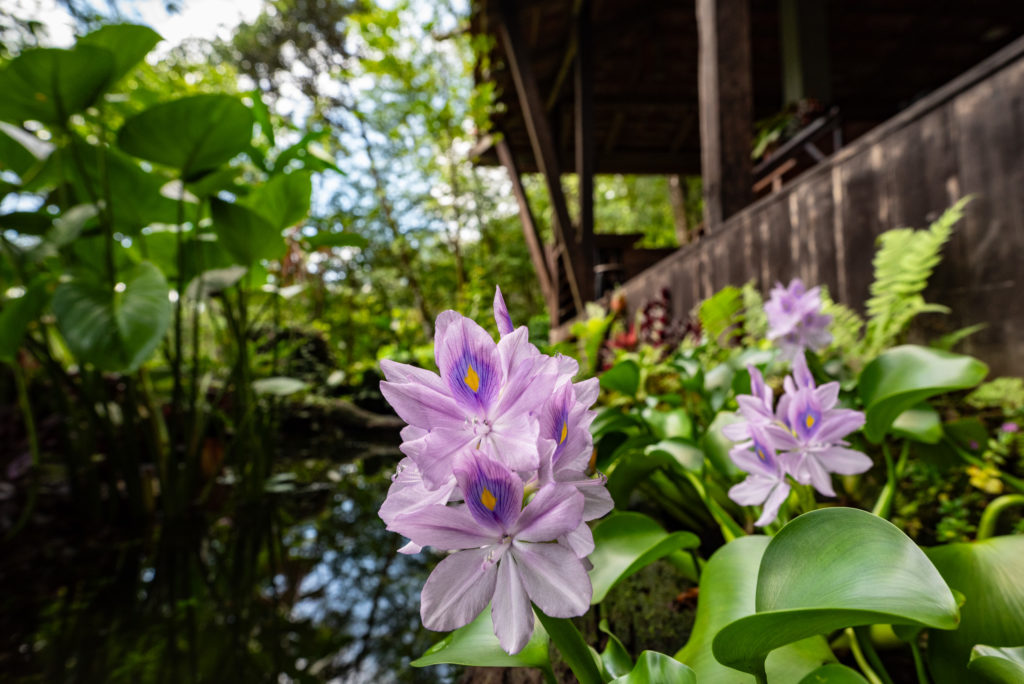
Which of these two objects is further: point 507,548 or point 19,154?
point 19,154

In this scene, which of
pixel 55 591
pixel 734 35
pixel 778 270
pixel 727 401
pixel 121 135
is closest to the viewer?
pixel 727 401

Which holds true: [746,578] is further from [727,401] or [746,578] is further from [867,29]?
[867,29]

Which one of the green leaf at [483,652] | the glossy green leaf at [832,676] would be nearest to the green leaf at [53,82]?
the green leaf at [483,652]

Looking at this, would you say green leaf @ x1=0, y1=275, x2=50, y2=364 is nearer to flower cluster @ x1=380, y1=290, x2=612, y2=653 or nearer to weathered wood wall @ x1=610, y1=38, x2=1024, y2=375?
flower cluster @ x1=380, y1=290, x2=612, y2=653

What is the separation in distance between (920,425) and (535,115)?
4.72m

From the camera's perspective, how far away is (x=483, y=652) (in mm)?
462

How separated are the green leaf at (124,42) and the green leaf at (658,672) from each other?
7.53 ft

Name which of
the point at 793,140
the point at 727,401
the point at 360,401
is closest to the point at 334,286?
the point at 360,401

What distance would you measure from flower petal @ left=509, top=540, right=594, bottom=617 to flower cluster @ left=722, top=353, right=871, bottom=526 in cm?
45

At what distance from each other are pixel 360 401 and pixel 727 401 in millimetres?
5940

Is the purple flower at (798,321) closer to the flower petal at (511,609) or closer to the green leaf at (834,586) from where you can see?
the green leaf at (834,586)

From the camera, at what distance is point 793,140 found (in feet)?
18.3

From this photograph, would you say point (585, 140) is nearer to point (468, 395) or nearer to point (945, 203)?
point (945, 203)

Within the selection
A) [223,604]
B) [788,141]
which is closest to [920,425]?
[223,604]
